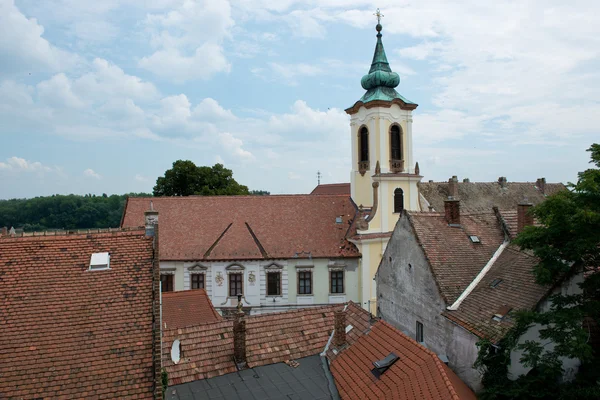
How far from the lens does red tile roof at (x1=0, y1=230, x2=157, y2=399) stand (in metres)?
9.56

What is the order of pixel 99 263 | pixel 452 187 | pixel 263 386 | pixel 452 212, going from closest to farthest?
pixel 99 263 < pixel 263 386 < pixel 452 212 < pixel 452 187

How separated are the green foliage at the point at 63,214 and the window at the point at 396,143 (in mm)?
82593

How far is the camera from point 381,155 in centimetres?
3130

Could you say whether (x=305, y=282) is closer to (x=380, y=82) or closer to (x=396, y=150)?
(x=396, y=150)

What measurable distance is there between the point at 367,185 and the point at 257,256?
32.1 feet

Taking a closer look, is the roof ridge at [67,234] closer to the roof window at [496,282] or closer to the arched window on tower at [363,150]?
the roof window at [496,282]

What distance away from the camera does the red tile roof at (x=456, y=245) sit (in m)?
16.2

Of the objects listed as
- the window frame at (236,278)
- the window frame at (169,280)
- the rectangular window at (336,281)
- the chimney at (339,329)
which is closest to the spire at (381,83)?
the rectangular window at (336,281)

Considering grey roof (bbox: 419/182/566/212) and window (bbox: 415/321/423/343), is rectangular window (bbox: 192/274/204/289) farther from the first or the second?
grey roof (bbox: 419/182/566/212)

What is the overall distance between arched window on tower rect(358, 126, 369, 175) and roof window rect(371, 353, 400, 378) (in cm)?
2109

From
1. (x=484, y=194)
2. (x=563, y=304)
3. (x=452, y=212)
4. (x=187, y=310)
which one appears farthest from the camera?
(x=484, y=194)

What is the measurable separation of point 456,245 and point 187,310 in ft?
40.4

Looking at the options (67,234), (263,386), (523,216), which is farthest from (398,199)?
(67,234)

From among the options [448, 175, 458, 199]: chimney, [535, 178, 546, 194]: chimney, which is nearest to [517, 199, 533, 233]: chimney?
[448, 175, 458, 199]: chimney
